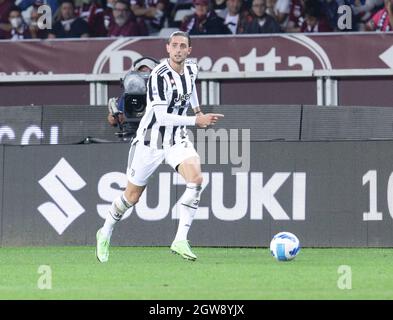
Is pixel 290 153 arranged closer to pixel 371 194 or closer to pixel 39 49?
pixel 371 194

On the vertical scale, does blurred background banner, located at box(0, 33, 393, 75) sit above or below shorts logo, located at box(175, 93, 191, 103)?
above

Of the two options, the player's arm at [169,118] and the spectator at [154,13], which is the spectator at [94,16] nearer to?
the spectator at [154,13]

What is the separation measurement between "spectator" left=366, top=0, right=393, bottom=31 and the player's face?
7156 mm

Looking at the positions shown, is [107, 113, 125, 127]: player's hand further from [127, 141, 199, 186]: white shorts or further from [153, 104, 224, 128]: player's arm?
[153, 104, 224, 128]: player's arm

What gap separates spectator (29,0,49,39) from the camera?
21.3 m

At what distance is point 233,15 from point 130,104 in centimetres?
513

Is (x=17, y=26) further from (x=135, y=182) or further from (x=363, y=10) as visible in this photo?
(x=135, y=182)

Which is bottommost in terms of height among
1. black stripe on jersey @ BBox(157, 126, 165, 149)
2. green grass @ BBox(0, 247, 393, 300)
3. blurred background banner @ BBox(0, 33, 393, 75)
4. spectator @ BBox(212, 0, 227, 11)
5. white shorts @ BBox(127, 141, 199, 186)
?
green grass @ BBox(0, 247, 393, 300)

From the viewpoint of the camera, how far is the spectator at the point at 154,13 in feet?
69.4

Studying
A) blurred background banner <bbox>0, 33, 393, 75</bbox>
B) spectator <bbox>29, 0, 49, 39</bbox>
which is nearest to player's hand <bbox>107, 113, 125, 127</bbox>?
blurred background banner <bbox>0, 33, 393, 75</bbox>

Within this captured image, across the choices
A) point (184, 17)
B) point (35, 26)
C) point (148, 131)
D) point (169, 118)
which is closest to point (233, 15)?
point (184, 17)

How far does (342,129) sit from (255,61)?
→ 11.3ft

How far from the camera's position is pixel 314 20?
1977 cm
